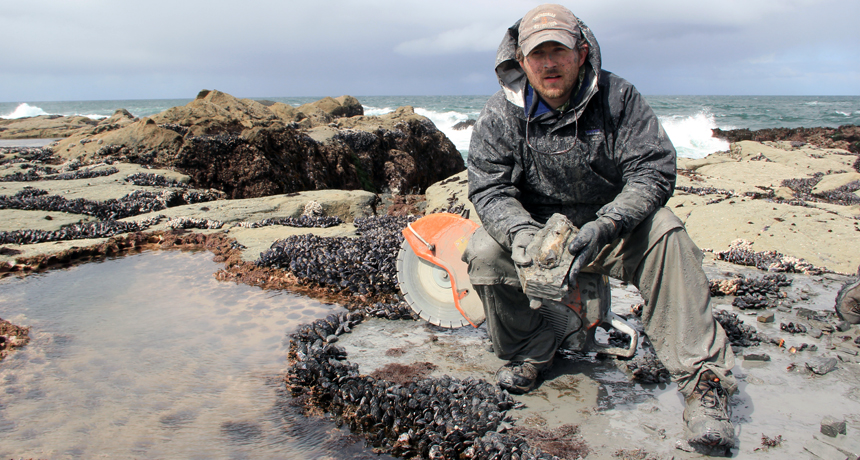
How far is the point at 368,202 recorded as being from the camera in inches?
341

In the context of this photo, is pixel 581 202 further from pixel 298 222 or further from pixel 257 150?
pixel 257 150

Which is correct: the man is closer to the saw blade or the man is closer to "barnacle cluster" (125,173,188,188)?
the saw blade

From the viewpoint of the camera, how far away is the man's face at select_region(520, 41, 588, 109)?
2.75 metres

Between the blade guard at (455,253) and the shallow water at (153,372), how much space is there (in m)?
1.20

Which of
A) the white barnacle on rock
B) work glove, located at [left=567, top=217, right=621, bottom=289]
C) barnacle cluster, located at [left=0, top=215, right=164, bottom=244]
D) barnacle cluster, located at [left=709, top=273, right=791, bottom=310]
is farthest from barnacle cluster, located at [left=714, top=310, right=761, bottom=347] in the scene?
barnacle cluster, located at [left=0, top=215, right=164, bottom=244]

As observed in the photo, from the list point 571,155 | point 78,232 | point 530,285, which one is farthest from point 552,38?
point 78,232

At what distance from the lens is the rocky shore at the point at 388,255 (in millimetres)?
2639

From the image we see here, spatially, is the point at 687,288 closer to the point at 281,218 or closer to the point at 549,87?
the point at 549,87

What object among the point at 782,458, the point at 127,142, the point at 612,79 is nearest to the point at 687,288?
the point at 782,458

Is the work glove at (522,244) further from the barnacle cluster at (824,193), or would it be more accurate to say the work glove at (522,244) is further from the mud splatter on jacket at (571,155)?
the barnacle cluster at (824,193)

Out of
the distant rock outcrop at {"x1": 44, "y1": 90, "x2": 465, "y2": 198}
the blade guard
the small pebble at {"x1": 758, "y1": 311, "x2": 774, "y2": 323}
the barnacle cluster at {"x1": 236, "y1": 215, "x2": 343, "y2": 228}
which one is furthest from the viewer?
the distant rock outcrop at {"x1": 44, "y1": 90, "x2": 465, "y2": 198}

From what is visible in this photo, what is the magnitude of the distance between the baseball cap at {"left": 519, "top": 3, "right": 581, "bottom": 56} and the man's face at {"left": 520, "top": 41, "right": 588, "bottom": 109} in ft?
0.15

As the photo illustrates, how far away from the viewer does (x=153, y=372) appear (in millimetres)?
3223

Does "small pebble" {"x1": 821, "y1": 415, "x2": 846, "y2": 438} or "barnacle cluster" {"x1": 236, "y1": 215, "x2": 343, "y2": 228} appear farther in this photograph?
"barnacle cluster" {"x1": 236, "y1": 215, "x2": 343, "y2": 228}
